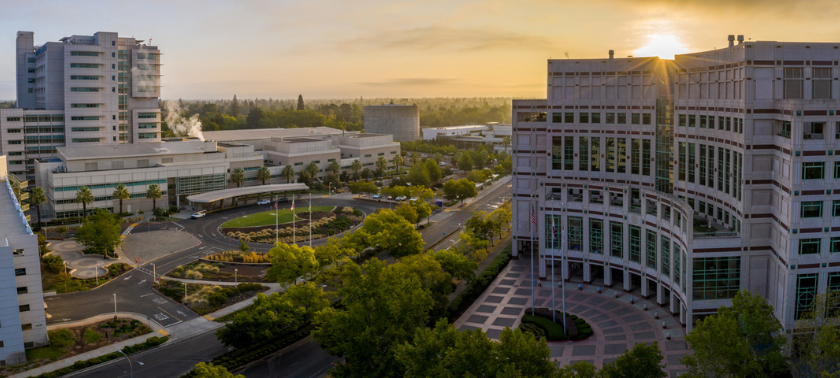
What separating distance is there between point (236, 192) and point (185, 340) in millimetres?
66651

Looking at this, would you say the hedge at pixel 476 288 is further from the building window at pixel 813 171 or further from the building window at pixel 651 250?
the building window at pixel 813 171

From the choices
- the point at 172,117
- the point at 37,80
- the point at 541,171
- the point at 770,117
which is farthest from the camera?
the point at 172,117

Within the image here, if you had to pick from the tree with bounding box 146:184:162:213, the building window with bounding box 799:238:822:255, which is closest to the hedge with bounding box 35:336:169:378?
the building window with bounding box 799:238:822:255

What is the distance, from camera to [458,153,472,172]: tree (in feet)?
588

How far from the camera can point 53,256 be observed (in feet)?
284

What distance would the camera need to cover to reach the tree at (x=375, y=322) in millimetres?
48188

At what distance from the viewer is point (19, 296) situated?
199 ft

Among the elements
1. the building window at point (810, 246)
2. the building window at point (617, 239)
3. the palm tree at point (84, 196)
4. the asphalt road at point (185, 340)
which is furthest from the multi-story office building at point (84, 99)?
the building window at point (810, 246)

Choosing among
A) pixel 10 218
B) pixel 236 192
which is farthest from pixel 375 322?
pixel 236 192

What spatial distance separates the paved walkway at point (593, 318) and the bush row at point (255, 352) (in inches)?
624

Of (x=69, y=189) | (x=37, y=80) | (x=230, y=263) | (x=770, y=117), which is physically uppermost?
(x=37, y=80)

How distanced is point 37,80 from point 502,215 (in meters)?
118

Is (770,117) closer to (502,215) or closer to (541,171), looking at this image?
(541,171)

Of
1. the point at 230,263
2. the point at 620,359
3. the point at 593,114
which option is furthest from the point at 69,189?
the point at 620,359
